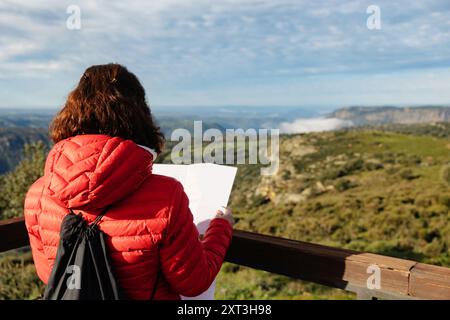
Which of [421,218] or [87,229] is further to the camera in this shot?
[421,218]

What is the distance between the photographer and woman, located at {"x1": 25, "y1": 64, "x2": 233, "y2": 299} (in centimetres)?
143

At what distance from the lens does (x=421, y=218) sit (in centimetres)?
1616

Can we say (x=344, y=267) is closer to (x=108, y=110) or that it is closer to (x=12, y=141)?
(x=108, y=110)

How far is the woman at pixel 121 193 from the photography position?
1.43 meters

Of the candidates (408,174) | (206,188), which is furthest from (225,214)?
(408,174)

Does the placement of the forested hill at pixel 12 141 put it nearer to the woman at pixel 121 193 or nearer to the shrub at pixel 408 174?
the shrub at pixel 408 174

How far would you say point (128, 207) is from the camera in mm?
1475

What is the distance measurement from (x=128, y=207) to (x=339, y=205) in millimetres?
19340
